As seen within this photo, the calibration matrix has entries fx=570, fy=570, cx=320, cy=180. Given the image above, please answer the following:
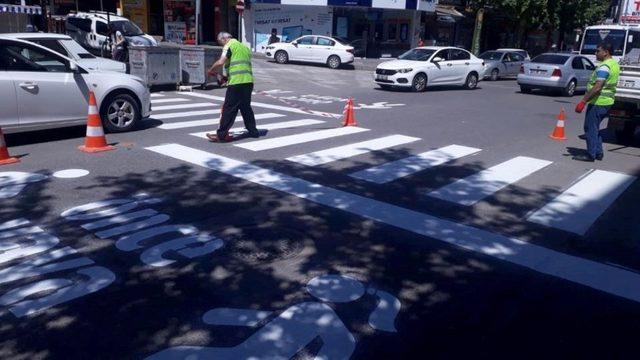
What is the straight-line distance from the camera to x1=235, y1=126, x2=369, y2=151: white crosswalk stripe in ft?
31.2

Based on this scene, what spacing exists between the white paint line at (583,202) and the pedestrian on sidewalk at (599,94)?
2.55 ft

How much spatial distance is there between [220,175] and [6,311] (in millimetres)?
3868

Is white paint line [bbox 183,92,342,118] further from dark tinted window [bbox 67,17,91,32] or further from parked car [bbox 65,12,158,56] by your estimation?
dark tinted window [bbox 67,17,91,32]

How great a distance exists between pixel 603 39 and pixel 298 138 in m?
20.1

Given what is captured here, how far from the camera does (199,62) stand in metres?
17.6

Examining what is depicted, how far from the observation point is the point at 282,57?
29906 millimetres

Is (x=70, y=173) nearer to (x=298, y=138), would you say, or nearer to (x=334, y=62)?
→ (x=298, y=138)

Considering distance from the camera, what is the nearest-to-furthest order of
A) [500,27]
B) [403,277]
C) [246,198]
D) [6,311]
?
1. [6,311]
2. [403,277]
3. [246,198]
4. [500,27]

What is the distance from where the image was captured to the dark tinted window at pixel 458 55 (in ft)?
70.5

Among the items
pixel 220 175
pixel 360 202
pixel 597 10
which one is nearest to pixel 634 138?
pixel 360 202

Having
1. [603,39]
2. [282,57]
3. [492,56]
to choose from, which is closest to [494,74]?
[492,56]

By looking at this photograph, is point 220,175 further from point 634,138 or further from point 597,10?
point 597,10

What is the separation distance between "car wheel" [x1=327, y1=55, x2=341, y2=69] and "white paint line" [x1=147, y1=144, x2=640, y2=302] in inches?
842

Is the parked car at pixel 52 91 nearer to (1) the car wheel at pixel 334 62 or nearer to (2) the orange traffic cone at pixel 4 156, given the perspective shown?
(2) the orange traffic cone at pixel 4 156
